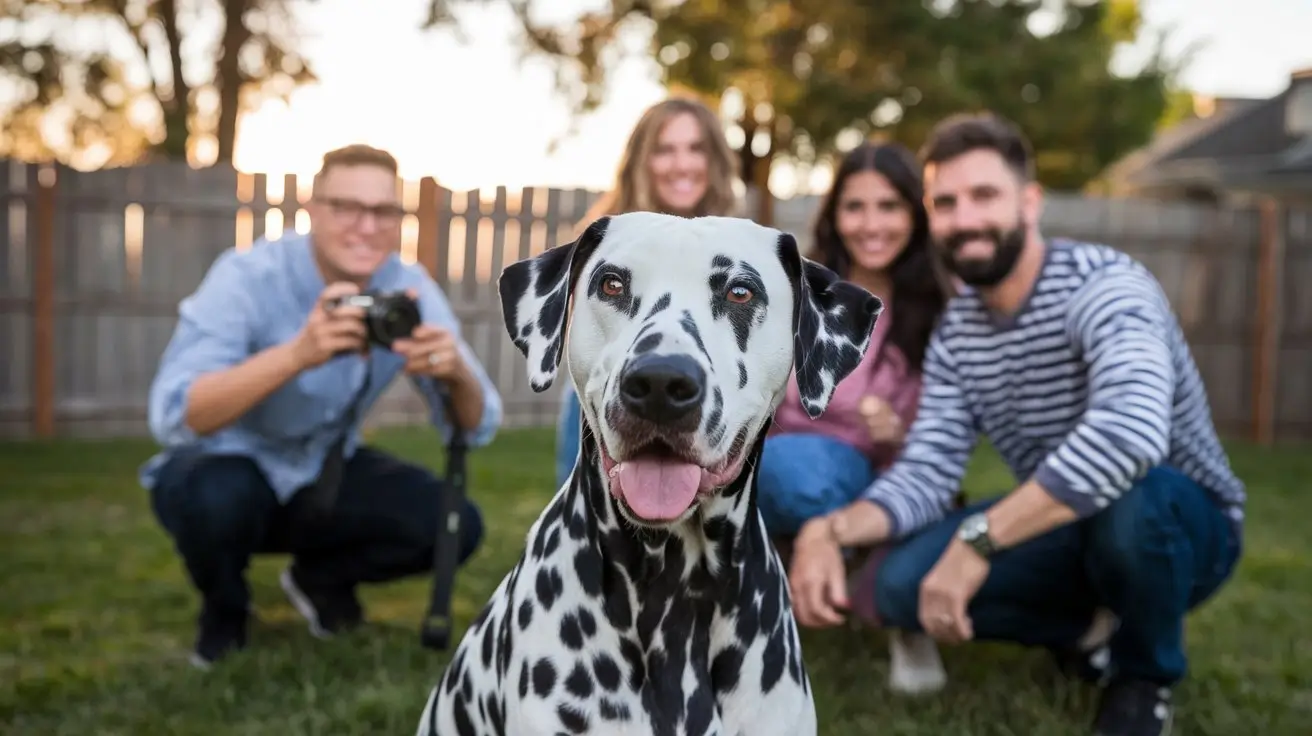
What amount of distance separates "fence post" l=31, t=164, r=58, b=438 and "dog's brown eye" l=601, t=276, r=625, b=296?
28.5 ft

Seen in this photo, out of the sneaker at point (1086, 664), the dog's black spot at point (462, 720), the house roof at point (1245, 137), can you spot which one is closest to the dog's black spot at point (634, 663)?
the dog's black spot at point (462, 720)

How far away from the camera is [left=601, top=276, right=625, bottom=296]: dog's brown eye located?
225 cm

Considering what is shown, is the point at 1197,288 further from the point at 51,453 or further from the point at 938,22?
the point at 51,453

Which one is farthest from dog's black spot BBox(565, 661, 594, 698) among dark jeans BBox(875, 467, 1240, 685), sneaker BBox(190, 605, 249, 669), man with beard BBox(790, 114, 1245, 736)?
sneaker BBox(190, 605, 249, 669)

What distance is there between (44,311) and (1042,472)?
8.66 metres

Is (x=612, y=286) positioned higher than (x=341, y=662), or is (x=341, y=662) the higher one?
(x=612, y=286)

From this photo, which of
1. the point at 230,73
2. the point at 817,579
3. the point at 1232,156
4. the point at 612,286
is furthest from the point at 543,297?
the point at 1232,156

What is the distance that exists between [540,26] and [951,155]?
13825 millimetres

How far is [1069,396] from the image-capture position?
144 inches

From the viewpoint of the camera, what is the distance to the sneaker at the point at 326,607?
4504 millimetres

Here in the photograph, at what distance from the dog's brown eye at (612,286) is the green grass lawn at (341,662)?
169cm

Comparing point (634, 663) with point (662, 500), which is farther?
point (634, 663)

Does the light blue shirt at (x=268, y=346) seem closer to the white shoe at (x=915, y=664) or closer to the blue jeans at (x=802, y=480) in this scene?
the blue jeans at (x=802, y=480)

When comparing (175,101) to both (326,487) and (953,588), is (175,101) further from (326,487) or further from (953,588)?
(953,588)
